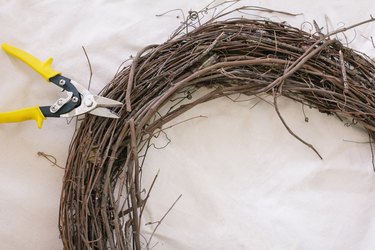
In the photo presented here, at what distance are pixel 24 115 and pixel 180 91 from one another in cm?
29

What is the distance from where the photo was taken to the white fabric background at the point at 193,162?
0.92m

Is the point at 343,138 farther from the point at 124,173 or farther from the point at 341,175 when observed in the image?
the point at 124,173

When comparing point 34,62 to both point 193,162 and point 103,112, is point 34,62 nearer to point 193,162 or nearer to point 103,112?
point 103,112

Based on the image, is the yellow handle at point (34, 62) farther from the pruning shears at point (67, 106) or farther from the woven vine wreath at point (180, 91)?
the woven vine wreath at point (180, 91)

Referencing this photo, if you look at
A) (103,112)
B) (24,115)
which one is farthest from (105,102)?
(24,115)

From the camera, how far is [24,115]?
2.83ft

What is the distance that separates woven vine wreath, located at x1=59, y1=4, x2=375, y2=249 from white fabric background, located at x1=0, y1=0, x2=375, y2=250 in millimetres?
45

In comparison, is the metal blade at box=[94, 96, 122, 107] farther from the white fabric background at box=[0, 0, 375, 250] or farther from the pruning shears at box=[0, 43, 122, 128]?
the white fabric background at box=[0, 0, 375, 250]

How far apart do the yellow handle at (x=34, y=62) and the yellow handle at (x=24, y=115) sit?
0.21 ft

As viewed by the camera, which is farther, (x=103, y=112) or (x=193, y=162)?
(x=193, y=162)

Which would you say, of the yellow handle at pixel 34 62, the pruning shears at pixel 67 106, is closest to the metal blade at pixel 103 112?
the pruning shears at pixel 67 106

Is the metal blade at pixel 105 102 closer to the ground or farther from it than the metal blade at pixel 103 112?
farther from it

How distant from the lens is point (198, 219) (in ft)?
3.09

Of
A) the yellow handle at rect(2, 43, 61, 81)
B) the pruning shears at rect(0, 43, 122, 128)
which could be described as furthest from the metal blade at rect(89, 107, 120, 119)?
the yellow handle at rect(2, 43, 61, 81)
